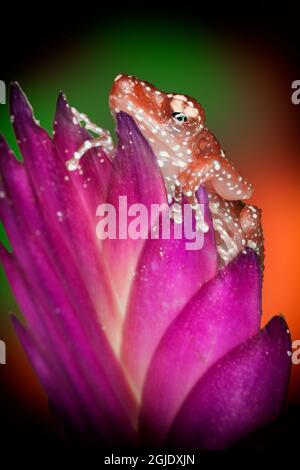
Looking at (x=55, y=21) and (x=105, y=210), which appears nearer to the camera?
(x=105, y=210)

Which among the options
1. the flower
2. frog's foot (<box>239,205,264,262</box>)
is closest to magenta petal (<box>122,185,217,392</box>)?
the flower

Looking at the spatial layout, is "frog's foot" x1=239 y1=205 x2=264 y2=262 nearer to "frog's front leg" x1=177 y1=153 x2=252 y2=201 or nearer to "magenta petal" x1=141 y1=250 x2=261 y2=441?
"frog's front leg" x1=177 y1=153 x2=252 y2=201

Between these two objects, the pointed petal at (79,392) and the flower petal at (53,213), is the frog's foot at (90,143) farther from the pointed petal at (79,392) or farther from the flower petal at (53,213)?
the pointed petal at (79,392)

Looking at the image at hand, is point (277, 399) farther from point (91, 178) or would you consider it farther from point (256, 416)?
point (91, 178)

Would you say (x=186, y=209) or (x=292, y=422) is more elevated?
(x=186, y=209)

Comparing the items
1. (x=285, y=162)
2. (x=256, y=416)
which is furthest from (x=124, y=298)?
(x=285, y=162)

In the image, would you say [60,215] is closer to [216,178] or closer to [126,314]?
[126,314]

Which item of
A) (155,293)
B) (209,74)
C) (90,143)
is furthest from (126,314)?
(209,74)
